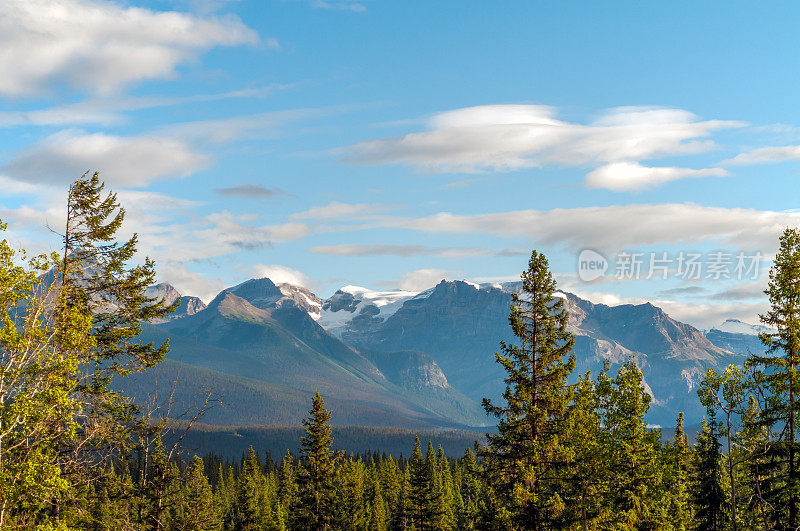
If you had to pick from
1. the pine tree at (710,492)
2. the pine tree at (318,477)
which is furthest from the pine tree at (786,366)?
the pine tree at (318,477)

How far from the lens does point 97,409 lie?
27.2m

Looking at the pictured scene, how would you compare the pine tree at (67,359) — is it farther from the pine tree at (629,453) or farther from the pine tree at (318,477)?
the pine tree at (318,477)

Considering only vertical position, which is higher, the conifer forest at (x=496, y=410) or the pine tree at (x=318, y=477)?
the conifer forest at (x=496, y=410)

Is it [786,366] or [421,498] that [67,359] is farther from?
[421,498]

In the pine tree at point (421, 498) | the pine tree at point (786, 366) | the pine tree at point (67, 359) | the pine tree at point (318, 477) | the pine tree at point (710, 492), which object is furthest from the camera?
the pine tree at point (421, 498)

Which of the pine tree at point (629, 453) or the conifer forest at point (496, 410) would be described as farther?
the pine tree at point (629, 453)

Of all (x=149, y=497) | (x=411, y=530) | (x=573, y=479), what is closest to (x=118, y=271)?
(x=573, y=479)

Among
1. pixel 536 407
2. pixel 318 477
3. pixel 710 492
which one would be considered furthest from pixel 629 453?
pixel 318 477

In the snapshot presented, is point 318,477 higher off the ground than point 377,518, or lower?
higher

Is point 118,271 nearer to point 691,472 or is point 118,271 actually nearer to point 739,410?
point 739,410

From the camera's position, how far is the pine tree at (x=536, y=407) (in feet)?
106

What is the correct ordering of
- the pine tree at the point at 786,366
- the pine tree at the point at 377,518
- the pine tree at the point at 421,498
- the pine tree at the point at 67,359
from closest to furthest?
1. the pine tree at the point at 67,359
2. the pine tree at the point at 786,366
3. the pine tree at the point at 421,498
4. the pine tree at the point at 377,518

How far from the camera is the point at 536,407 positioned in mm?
32250

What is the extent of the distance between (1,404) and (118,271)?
26.7 feet
